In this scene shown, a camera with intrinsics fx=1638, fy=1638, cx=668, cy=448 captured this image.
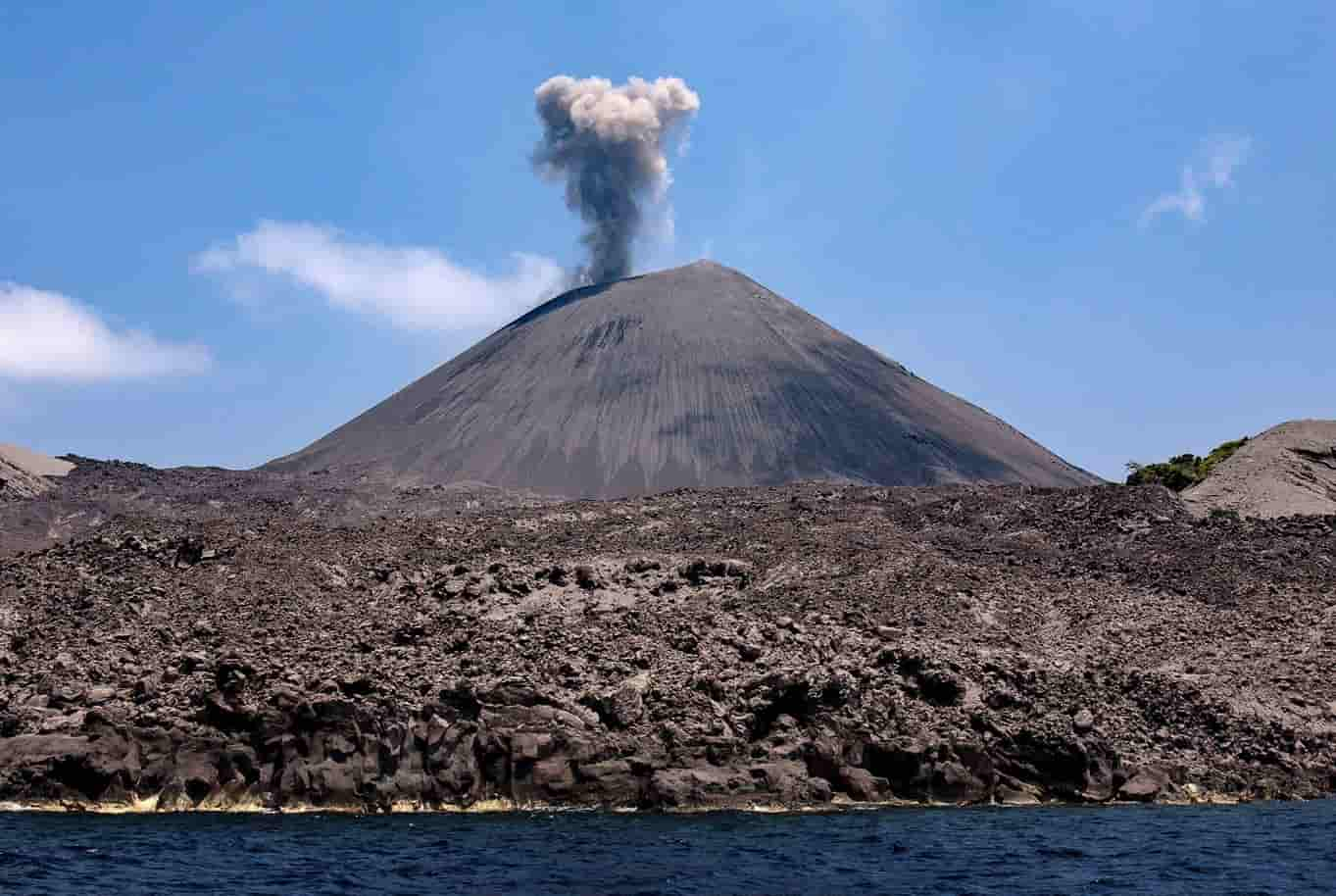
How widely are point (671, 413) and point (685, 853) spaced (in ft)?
382

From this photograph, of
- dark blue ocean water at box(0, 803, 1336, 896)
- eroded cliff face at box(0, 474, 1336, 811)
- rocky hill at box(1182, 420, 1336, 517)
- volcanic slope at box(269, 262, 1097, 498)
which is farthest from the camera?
volcanic slope at box(269, 262, 1097, 498)

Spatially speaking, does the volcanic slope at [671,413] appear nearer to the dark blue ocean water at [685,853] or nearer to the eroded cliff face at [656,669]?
the eroded cliff face at [656,669]

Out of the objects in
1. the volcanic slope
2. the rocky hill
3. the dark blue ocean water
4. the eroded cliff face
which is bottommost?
the dark blue ocean water

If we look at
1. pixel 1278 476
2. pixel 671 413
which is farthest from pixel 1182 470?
pixel 671 413

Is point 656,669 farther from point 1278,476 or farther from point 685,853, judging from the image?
point 1278,476

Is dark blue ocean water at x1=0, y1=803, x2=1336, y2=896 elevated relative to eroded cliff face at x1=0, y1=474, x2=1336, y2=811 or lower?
lower

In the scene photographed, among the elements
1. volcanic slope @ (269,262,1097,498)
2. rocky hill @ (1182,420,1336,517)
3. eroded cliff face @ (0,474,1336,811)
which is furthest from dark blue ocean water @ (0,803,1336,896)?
volcanic slope @ (269,262,1097,498)

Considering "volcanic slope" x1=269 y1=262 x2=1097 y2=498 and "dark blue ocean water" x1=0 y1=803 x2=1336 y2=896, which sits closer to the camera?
"dark blue ocean water" x1=0 y1=803 x2=1336 y2=896

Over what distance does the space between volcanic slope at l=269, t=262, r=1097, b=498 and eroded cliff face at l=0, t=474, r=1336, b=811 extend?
6427 centimetres

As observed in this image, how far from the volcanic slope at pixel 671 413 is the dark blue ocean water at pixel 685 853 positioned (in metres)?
88.0

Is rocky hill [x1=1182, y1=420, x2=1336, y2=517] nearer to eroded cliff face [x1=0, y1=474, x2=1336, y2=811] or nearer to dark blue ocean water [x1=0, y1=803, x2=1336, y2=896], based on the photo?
eroded cliff face [x1=0, y1=474, x2=1336, y2=811]

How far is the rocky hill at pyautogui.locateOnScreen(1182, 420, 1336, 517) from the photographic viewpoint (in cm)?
8750

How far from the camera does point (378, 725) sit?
47.6 metres

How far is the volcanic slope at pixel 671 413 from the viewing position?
139250 millimetres
